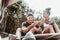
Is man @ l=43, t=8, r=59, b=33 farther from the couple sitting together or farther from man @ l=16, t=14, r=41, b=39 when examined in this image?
man @ l=16, t=14, r=41, b=39

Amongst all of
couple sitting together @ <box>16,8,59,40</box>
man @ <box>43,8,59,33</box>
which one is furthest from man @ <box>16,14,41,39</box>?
man @ <box>43,8,59,33</box>

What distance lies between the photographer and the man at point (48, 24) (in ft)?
4.27

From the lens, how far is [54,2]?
53.2 inches

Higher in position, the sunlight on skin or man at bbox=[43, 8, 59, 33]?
the sunlight on skin

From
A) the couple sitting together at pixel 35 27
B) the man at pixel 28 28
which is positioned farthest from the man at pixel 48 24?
the man at pixel 28 28

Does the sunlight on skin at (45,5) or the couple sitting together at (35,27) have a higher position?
the sunlight on skin at (45,5)

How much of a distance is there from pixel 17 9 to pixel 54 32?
0.42 meters

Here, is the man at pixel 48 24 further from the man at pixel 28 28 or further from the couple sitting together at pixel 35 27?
the man at pixel 28 28

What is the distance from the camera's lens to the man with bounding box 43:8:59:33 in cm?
130

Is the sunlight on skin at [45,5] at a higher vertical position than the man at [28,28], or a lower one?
higher

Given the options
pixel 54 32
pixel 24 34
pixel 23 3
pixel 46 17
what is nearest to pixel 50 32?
pixel 54 32

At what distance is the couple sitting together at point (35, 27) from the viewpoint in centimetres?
131

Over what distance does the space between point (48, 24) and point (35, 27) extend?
4.8 inches

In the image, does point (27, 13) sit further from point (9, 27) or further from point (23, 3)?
point (9, 27)
